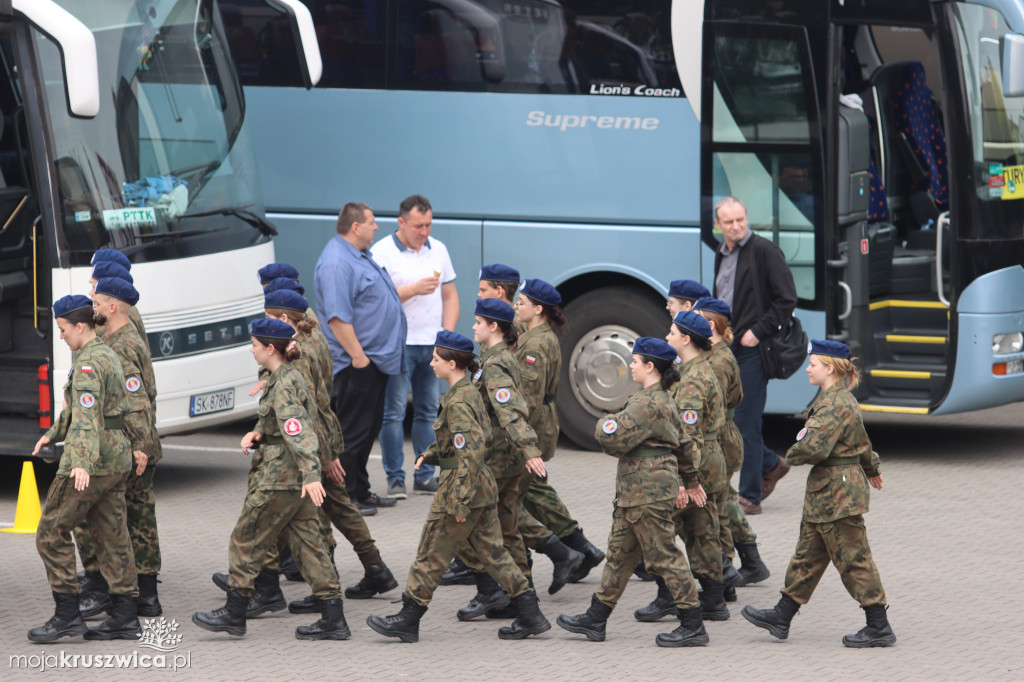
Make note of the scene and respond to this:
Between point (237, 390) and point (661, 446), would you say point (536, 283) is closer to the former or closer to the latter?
point (661, 446)

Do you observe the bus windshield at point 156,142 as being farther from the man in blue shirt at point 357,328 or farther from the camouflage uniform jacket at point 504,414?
the camouflage uniform jacket at point 504,414

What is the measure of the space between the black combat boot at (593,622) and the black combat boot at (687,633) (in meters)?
0.26

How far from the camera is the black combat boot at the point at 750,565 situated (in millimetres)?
8258

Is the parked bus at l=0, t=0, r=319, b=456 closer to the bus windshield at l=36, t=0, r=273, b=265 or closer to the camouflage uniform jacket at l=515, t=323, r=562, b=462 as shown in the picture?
the bus windshield at l=36, t=0, r=273, b=265

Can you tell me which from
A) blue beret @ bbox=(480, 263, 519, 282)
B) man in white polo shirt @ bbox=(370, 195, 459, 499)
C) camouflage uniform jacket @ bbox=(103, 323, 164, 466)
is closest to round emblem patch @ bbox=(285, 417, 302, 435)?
camouflage uniform jacket @ bbox=(103, 323, 164, 466)

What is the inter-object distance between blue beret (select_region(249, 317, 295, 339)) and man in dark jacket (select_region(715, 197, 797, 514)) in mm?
3429

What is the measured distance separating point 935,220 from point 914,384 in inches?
78.6

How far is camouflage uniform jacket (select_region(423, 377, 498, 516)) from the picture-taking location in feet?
23.6

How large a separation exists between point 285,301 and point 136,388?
87 centimetres

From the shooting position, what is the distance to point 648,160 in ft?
38.2

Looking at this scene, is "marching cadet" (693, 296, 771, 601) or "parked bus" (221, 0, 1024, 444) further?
"parked bus" (221, 0, 1024, 444)

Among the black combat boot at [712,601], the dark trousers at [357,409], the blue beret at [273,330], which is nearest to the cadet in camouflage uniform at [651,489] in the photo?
the black combat boot at [712,601]

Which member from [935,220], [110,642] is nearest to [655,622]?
[110,642]

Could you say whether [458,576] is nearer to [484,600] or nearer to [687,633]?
[484,600]
